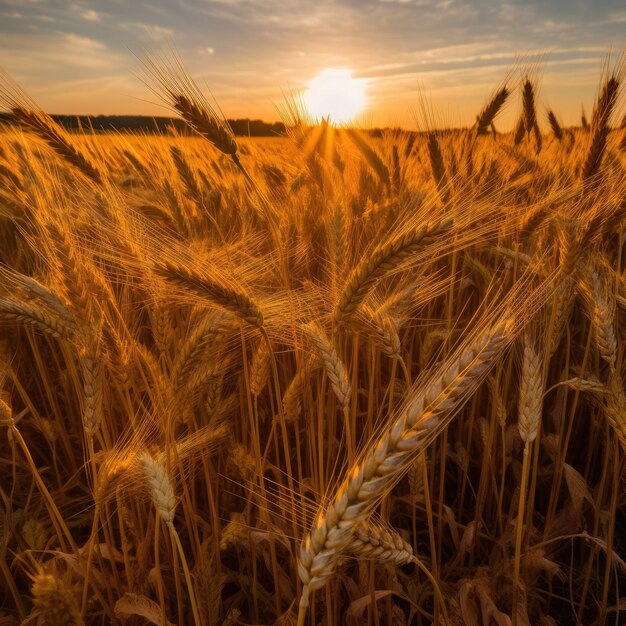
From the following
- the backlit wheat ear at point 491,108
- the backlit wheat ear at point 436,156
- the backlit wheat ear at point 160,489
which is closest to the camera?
the backlit wheat ear at point 160,489

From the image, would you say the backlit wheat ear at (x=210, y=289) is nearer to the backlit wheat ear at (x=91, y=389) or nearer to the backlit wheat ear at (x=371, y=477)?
the backlit wheat ear at (x=91, y=389)

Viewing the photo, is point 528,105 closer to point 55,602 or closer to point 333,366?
point 333,366

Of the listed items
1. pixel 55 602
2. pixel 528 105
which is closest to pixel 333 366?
pixel 55 602

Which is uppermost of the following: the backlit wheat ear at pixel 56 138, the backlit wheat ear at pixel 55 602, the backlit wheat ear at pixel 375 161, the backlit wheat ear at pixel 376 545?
Answer: the backlit wheat ear at pixel 56 138

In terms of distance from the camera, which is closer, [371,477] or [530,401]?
[371,477]

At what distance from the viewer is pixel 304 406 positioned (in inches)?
66.1

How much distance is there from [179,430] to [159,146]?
94.4 inches

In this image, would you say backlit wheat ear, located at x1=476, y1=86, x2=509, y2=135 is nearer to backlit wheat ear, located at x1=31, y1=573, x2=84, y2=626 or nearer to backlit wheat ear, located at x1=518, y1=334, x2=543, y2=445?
backlit wheat ear, located at x1=518, y1=334, x2=543, y2=445

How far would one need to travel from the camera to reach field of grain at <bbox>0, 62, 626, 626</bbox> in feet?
3.57

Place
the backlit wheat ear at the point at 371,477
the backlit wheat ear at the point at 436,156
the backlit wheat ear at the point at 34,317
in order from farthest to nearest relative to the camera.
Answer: the backlit wheat ear at the point at 436,156 → the backlit wheat ear at the point at 34,317 → the backlit wheat ear at the point at 371,477

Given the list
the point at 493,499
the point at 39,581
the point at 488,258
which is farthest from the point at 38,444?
the point at 488,258

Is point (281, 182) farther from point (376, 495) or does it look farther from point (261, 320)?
point (376, 495)

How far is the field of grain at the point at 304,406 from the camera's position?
3.57 feet

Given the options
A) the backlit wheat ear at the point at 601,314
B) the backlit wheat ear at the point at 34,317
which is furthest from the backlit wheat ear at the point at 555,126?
the backlit wheat ear at the point at 34,317
